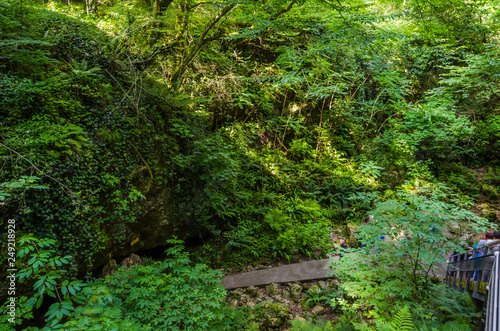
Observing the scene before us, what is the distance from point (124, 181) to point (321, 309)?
4.84 m

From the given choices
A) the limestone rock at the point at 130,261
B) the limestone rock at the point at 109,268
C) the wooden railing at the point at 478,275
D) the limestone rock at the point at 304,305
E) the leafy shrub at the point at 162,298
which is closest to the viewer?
the leafy shrub at the point at 162,298

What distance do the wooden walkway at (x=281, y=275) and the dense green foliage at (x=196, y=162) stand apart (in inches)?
13.0

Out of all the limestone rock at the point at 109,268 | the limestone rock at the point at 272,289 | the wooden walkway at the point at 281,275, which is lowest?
the limestone rock at the point at 272,289

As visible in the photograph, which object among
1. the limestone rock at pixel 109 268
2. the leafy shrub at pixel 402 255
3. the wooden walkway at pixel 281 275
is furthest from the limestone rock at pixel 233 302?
the limestone rock at pixel 109 268

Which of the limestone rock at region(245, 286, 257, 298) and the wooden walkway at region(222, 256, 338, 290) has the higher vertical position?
the wooden walkway at region(222, 256, 338, 290)

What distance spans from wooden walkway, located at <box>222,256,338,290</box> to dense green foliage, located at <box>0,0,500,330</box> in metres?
0.33

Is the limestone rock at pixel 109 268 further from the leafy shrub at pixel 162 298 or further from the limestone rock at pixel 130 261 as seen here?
the leafy shrub at pixel 162 298

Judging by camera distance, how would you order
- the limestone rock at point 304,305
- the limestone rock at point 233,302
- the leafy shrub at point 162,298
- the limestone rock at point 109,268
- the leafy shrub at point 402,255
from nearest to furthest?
1. the leafy shrub at point 162,298
2. the leafy shrub at point 402,255
3. the limestone rock at point 109,268
4. the limestone rock at point 233,302
5. the limestone rock at point 304,305

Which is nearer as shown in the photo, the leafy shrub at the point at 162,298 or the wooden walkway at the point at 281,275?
the leafy shrub at the point at 162,298

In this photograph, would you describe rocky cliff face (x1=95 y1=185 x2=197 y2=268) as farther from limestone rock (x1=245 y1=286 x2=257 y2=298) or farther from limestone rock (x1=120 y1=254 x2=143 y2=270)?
limestone rock (x1=245 y1=286 x2=257 y2=298)

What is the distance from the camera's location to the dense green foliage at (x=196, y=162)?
10.7 feet

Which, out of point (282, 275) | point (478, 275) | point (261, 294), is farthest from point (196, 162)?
point (478, 275)

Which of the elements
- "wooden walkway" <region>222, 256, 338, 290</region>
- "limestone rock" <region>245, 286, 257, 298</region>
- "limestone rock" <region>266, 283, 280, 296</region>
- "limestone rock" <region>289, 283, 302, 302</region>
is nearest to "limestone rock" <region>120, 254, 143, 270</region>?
"wooden walkway" <region>222, 256, 338, 290</region>

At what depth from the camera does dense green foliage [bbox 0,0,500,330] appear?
3258mm
